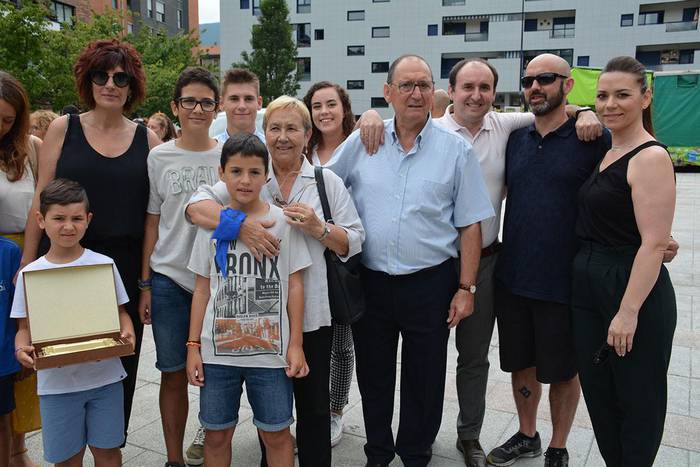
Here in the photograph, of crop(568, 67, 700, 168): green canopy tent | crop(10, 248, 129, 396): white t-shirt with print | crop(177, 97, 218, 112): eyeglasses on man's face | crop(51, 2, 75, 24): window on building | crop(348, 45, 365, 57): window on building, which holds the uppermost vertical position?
crop(348, 45, 365, 57): window on building

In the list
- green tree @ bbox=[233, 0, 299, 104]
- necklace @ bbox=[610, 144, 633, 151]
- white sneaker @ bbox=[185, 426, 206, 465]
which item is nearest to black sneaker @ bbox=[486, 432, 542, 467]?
white sneaker @ bbox=[185, 426, 206, 465]

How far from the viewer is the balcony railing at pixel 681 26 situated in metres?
41.8

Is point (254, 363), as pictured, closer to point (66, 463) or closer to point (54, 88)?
point (66, 463)

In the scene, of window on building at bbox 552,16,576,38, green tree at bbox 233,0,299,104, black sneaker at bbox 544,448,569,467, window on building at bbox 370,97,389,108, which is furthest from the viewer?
window on building at bbox 370,97,389,108

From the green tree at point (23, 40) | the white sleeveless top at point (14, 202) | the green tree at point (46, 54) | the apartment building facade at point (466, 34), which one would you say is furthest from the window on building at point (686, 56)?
the white sleeveless top at point (14, 202)

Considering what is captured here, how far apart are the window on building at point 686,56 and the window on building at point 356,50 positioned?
25.9 metres

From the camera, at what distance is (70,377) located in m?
2.59

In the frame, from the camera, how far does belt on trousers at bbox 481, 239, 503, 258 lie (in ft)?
11.3

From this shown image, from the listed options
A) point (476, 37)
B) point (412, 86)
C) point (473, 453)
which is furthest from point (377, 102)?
point (473, 453)

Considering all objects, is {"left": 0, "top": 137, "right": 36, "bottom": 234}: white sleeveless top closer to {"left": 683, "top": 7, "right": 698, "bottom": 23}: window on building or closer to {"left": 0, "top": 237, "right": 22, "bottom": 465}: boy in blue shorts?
{"left": 0, "top": 237, "right": 22, "bottom": 465}: boy in blue shorts

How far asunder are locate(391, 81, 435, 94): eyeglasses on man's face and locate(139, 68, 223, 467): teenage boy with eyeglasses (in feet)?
3.35

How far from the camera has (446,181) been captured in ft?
9.89

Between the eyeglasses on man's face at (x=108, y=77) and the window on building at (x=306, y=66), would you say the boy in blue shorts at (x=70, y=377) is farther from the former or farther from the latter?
the window on building at (x=306, y=66)

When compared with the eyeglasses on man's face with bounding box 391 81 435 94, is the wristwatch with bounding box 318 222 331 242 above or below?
below
